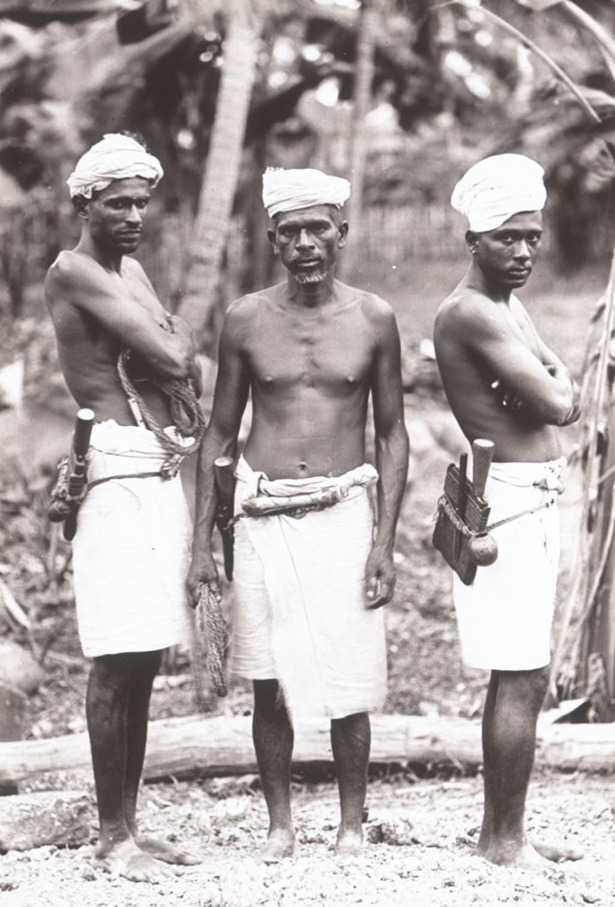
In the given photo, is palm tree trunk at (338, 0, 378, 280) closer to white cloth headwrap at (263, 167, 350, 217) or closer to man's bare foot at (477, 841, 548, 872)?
white cloth headwrap at (263, 167, 350, 217)

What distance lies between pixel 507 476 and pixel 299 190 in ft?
3.29

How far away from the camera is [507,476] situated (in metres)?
3.70

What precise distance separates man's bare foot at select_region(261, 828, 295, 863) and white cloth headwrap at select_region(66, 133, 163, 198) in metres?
1.97

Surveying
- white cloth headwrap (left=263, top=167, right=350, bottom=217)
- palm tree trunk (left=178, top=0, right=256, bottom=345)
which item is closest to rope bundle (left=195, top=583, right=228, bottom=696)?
white cloth headwrap (left=263, top=167, right=350, bottom=217)

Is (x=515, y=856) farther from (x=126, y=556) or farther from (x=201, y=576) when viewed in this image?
(x=126, y=556)

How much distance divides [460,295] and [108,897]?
196 cm

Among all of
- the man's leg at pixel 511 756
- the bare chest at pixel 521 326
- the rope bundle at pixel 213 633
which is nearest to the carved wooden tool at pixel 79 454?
the rope bundle at pixel 213 633

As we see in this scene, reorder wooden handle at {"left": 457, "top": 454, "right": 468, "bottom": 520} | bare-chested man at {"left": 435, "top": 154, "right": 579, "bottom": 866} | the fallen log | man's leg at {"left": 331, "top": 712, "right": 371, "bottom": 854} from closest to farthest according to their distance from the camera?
bare-chested man at {"left": 435, "top": 154, "right": 579, "bottom": 866} < wooden handle at {"left": 457, "top": 454, "right": 468, "bottom": 520} < man's leg at {"left": 331, "top": 712, "right": 371, "bottom": 854} < the fallen log

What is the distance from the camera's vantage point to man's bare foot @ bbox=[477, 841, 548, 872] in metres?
3.70

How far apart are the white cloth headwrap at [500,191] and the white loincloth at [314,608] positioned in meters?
0.81

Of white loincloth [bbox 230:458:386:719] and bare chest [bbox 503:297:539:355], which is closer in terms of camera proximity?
bare chest [bbox 503:297:539:355]

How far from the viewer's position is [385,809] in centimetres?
459

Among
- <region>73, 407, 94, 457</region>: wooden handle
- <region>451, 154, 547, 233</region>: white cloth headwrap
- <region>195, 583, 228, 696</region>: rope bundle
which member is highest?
<region>451, 154, 547, 233</region>: white cloth headwrap

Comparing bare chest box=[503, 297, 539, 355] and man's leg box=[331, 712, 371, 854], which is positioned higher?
bare chest box=[503, 297, 539, 355]
